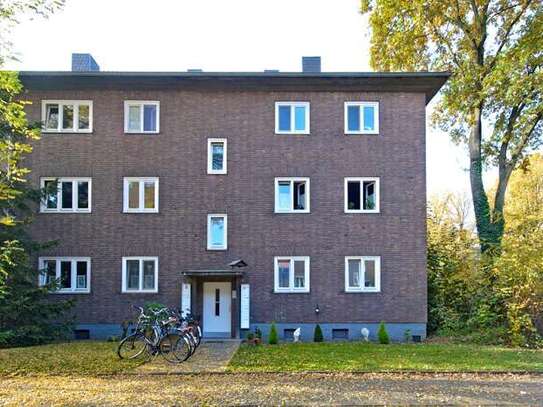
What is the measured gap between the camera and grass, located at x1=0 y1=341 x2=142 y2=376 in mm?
12031

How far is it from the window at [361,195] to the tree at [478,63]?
4683mm

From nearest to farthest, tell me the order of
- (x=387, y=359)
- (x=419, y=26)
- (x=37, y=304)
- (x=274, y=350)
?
(x=387, y=359) < (x=274, y=350) < (x=37, y=304) < (x=419, y=26)

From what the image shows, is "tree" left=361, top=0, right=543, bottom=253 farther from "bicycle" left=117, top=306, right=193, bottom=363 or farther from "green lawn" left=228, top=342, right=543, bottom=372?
"bicycle" left=117, top=306, right=193, bottom=363

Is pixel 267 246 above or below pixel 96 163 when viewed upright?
below

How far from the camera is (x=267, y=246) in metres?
19.4

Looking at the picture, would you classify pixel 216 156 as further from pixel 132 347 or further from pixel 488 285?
pixel 488 285

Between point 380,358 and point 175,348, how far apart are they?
17.1 ft

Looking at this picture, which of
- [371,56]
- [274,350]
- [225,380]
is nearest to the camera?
[225,380]

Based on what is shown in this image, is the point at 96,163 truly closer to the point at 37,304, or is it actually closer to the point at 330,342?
the point at 37,304

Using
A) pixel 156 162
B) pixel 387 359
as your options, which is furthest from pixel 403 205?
pixel 156 162

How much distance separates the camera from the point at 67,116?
19.7m

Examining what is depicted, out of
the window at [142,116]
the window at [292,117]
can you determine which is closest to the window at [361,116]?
the window at [292,117]

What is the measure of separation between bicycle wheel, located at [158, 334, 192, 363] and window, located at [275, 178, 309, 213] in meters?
7.07

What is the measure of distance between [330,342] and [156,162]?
8.74 metres
